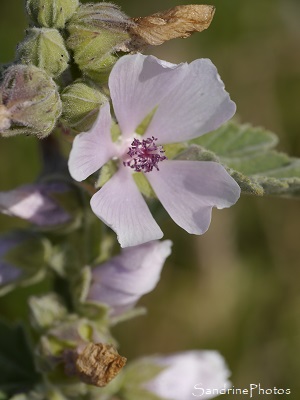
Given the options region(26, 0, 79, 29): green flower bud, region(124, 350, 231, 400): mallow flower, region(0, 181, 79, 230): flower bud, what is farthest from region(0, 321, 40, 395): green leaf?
region(26, 0, 79, 29): green flower bud

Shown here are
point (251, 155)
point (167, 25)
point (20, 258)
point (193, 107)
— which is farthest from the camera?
point (251, 155)

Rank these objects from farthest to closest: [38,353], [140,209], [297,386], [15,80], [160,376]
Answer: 1. [297,386]
2. [160,376]
3. [38,353]
4. [140,209]
5. [15,80]

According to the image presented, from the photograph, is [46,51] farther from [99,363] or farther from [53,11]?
[99,363]

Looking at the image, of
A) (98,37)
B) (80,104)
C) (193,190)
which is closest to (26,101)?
(80,104)

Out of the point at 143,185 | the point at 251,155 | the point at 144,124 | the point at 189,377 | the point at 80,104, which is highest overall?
the point at 80,104

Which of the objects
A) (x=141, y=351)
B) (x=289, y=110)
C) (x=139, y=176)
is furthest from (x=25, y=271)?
(x=289, y=110)

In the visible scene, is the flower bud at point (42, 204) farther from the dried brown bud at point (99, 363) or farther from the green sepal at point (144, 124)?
the dried brown bud at point (99, 363)

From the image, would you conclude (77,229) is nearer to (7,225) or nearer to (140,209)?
(140,209)
